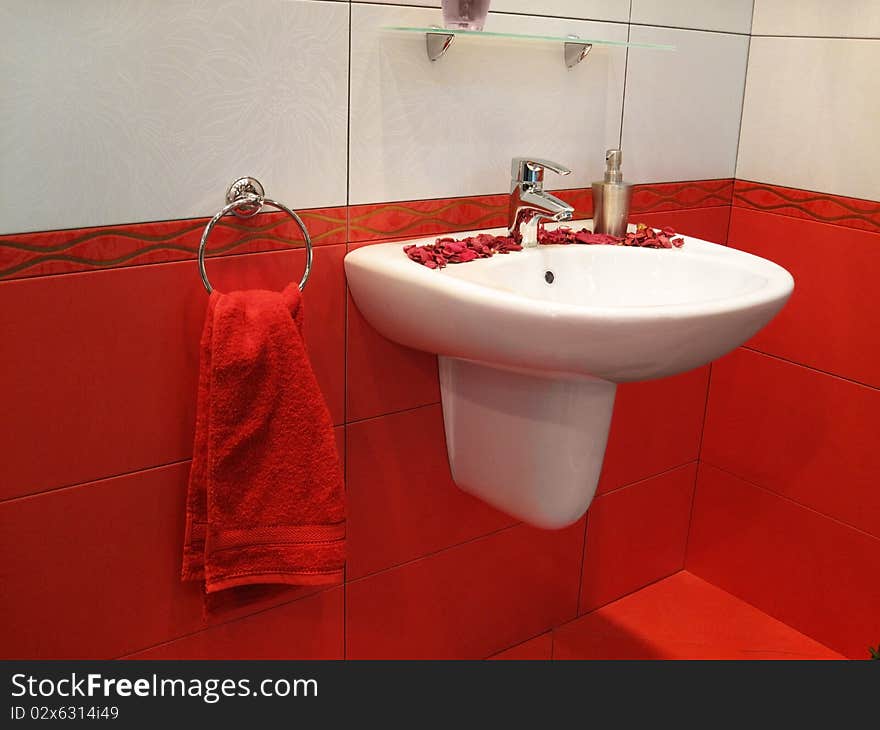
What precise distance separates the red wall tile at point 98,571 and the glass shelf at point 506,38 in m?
0.71

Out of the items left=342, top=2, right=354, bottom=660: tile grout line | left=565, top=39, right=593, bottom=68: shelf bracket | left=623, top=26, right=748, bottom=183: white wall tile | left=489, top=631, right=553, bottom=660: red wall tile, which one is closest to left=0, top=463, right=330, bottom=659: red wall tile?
left=342, top=2, right=354, bottom=660: tile grout line

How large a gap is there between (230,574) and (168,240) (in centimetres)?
45

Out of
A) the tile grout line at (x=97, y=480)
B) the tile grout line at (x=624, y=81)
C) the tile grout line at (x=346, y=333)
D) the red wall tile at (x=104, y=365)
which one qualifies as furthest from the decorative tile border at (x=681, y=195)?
the tile grout line at (x=97, y=480)

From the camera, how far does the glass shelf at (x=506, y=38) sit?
1388mm

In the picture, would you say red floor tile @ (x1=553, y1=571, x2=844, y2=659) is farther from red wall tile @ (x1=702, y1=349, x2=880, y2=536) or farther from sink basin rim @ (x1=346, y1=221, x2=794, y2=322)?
sink basin rim @ (x1=346, y1=221, x2=794, y2=322)

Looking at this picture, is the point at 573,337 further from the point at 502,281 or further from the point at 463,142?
the point at 463,142

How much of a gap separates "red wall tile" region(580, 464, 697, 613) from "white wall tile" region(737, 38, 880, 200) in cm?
67

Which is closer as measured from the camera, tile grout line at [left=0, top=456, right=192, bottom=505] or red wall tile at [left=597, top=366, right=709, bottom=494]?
tile grout line at [left=0, top=456, right=192, bottom=505]

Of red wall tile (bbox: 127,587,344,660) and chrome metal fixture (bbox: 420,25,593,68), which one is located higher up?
chrome metal fixture (bbox: 420,25,593,68)

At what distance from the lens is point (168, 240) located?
127 cm

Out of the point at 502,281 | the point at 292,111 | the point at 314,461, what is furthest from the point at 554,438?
the point at 292,111

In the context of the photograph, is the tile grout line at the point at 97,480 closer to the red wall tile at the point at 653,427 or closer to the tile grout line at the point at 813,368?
the red wall tile at the point at 653,427

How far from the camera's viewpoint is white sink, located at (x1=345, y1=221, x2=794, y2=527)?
3.89ft

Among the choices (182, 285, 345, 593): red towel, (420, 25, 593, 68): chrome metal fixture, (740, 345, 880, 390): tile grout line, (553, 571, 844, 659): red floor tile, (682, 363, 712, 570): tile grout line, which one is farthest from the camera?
(682, 363, 712, 570): tile grout line
